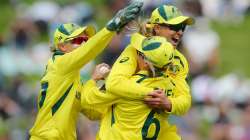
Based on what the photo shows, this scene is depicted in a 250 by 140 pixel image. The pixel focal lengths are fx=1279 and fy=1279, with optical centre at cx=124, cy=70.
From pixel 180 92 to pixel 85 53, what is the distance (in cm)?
96

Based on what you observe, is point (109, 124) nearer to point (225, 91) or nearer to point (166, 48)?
point (166, 48)

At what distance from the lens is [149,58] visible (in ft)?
38.0

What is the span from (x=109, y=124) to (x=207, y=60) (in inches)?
334

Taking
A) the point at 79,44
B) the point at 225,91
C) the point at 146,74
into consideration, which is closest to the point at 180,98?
the point at 146,74

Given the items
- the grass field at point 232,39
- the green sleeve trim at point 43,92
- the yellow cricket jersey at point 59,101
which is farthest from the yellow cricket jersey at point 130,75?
the grass field at point 232,39

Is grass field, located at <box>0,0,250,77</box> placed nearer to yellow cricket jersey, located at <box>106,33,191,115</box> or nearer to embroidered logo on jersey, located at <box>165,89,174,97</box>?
yellow cricket jersey, located at <box>106,33,191,115</box>

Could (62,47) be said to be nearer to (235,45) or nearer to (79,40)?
(79,40)

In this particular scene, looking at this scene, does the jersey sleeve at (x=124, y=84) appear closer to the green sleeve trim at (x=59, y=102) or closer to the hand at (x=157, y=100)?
the hand at (x=157, y=100)

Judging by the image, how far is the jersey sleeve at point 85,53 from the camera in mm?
11906

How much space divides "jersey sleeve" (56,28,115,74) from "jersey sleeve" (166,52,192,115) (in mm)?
748

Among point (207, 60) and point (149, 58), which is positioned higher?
point (149, 58)

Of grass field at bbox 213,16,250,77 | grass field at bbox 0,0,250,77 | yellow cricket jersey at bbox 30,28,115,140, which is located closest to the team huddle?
yellow cricket jersey at bbox 30,28,115,140

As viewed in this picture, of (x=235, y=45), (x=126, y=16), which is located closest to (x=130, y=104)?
(x=126, y=16)

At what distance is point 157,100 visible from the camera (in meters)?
11.6
